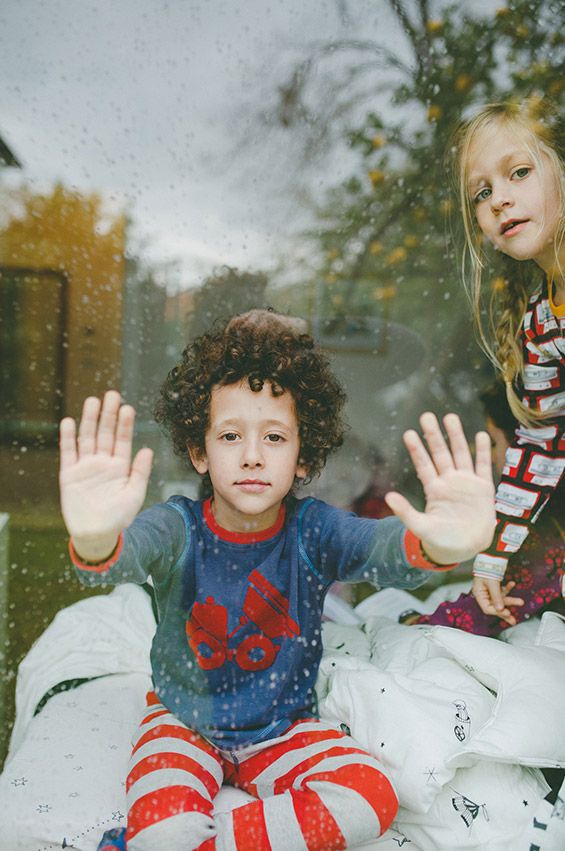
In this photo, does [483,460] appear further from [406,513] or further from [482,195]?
[482,195]

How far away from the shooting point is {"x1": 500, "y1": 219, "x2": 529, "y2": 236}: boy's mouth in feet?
4.04

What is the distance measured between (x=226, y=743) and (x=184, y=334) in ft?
3.83

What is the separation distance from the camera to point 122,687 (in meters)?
1.52

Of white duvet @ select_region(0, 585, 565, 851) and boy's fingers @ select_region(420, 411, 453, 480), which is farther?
white duvet @ select_region(0, 585, 565, 851)

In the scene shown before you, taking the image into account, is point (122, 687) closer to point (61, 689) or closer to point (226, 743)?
point (61, 689)

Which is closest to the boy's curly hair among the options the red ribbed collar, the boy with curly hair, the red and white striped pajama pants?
the boy with curly hair

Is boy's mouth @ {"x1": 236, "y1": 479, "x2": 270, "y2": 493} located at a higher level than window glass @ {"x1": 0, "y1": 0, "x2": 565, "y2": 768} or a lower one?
lower

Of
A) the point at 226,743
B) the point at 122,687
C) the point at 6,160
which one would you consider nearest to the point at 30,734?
the point at 122,687

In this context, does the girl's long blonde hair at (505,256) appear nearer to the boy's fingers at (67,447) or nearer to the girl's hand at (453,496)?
the girl's hand at (453,496)

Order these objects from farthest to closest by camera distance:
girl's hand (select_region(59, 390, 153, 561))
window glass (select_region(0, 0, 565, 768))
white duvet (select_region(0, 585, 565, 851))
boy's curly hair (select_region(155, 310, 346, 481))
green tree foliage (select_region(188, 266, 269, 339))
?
green tree foliage (select_region(188, 266, 269, 339)) → window glass (select_region(0, 0, 565, 768)) → boy's curly hair (select_region(155, 310, 346, 481)) → white duvet (select_region(0, 585, 565, 851)) → girl's hand (select_region(59, 390, 153, 561))

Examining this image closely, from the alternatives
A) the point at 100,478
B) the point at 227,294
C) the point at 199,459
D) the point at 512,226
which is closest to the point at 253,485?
the point at 199,459

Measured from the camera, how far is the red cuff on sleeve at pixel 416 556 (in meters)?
0.94

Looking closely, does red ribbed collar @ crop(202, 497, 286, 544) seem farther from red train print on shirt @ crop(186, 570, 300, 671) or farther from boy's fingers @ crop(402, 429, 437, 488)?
boy's fingers @ crop(402, 429, 437, 488)

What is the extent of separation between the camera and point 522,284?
4.58ft
